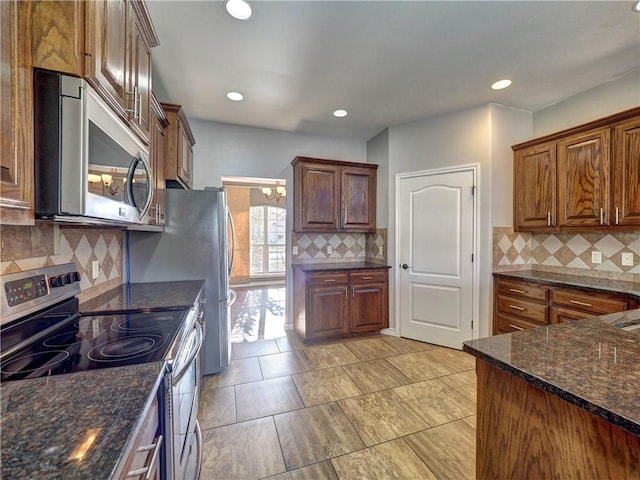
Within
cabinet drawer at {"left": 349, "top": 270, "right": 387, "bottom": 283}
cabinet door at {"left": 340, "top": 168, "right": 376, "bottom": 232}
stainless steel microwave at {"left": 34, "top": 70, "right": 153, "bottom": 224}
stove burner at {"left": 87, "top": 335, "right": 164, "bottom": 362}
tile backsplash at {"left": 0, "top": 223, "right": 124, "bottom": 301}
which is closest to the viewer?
stainless steel microwave at {"left": 34, "top": 70, "right": 153, "bottom": 224}

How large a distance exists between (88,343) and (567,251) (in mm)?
3933

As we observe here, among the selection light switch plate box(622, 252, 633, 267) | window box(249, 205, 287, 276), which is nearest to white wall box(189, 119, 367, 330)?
light switch plate box(622, 252, 633, 267)

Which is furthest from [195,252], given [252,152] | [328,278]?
[252,152]

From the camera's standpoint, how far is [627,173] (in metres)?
2.17

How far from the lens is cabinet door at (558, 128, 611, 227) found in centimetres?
231

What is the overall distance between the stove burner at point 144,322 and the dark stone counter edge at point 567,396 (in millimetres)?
1398

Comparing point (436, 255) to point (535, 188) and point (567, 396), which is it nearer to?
point (535, 188)

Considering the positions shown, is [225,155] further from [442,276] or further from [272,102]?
[442,276]

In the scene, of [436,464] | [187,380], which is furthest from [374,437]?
[187,380]

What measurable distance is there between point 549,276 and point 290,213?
2.98 meters

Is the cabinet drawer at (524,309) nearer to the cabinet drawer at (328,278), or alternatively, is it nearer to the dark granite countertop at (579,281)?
the dark granite countertop at (579,281)

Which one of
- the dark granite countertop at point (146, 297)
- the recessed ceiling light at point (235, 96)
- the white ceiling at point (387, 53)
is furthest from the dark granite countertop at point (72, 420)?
the recessed ceiling light at point (235, 96)

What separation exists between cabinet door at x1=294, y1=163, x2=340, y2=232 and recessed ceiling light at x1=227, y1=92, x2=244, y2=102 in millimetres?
1024

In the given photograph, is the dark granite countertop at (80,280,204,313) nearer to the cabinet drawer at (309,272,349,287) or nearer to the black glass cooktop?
the black glass cooktop
